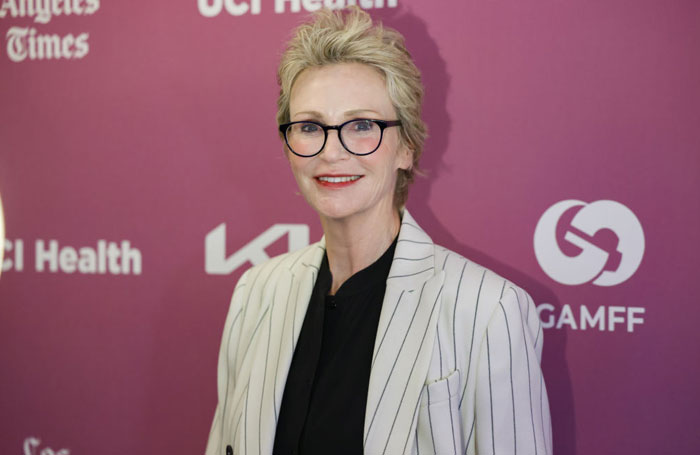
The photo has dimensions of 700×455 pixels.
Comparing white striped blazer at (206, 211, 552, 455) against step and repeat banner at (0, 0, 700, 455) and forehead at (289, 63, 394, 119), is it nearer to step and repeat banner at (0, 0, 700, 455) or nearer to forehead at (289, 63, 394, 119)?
forehead at (289, 63, 394, 119)

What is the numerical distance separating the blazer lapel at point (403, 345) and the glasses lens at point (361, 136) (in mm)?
201

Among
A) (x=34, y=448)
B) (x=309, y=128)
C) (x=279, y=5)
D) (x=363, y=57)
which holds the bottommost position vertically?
(x=34, y=448)

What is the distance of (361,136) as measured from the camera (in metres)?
1.45

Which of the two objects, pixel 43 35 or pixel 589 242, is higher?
pixel 43 35

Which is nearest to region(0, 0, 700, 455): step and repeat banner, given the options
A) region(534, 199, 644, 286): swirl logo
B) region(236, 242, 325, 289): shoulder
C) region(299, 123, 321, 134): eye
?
region(534, 199, 644, 286): swirl logo

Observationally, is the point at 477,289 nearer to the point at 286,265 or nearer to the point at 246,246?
the point at 286,265

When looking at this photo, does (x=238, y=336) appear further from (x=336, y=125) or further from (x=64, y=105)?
(x=64, y=105)

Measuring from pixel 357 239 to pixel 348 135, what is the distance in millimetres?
234

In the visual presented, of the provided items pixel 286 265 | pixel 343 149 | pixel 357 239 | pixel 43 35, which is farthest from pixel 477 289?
pixel 43 35

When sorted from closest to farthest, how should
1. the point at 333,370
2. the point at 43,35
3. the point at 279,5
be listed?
the point at 333,370
the point at 279,5
the point at 43,35

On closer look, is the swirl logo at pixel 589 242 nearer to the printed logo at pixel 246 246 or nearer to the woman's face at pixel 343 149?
the woman's face at pixel 343 149

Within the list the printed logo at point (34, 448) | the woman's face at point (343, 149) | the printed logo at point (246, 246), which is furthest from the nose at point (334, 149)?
the printed logo at point (34, 448)

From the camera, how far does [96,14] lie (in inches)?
84.7

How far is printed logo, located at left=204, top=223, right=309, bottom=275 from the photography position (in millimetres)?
2025
